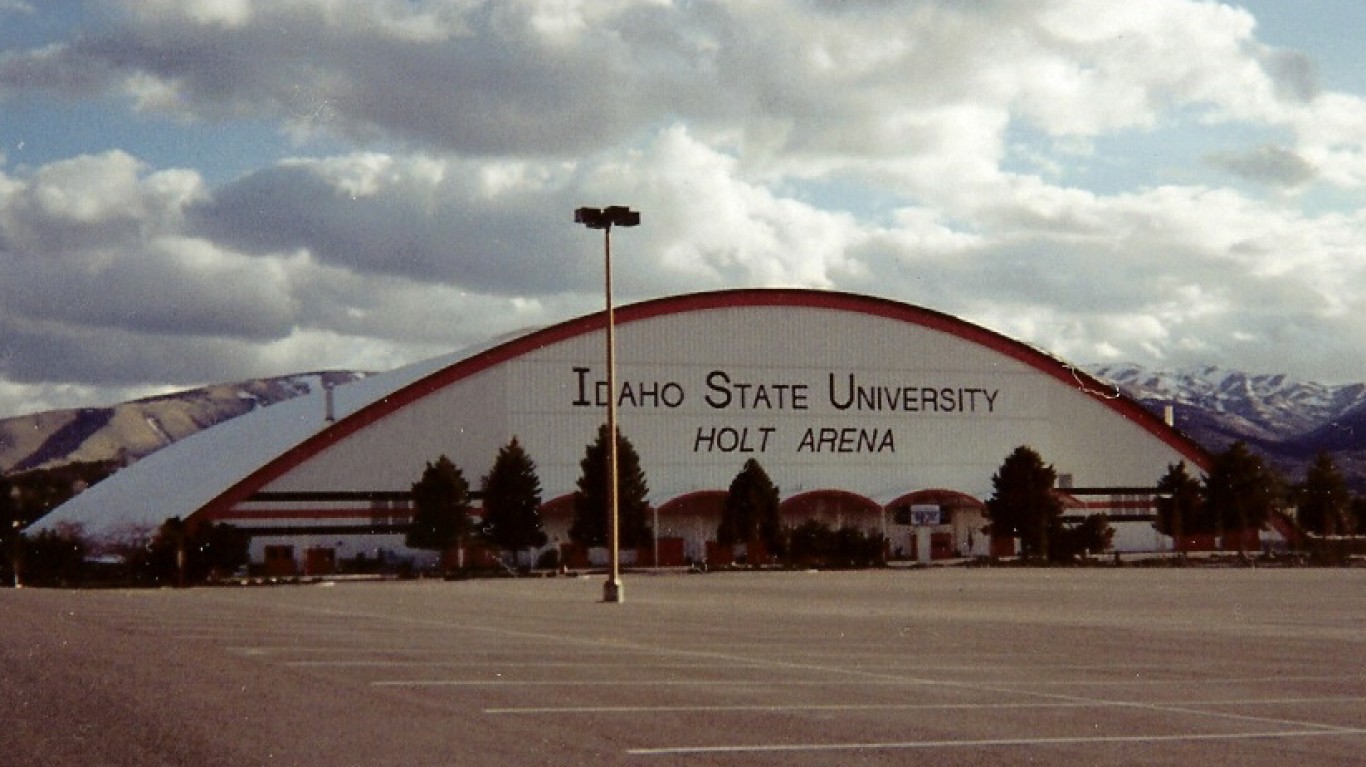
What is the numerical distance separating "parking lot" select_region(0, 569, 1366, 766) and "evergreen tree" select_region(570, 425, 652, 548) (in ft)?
122

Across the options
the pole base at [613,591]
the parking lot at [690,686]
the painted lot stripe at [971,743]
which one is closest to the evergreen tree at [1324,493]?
the parking lot at [690,686]

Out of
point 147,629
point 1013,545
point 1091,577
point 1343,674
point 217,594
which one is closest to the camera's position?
point 1343,674

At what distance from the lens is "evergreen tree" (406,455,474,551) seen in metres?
68.9

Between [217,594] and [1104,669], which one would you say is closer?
[1104,669]

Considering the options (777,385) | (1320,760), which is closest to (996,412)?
(777,385)

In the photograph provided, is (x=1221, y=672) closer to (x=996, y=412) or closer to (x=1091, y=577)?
(x=1091, y=577)

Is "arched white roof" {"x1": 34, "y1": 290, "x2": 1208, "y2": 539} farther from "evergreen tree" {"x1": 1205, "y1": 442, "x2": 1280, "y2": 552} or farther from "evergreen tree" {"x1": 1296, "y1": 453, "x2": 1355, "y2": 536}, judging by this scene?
"evergreen tree" {"x1": 1205, "y1": 442, "x2": 1280, "y2": 552}

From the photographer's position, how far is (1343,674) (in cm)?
1872

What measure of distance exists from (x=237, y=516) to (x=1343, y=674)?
200 feet

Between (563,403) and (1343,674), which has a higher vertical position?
(563,403)

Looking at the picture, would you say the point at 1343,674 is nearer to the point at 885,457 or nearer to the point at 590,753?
the point at 590,753

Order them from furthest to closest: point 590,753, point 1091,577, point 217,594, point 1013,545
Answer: point 1013,545
point 1091,577
point 217,594
point 590,753

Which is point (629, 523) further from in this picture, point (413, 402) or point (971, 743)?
point (971, 743)

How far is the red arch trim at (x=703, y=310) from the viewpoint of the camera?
7456cm
